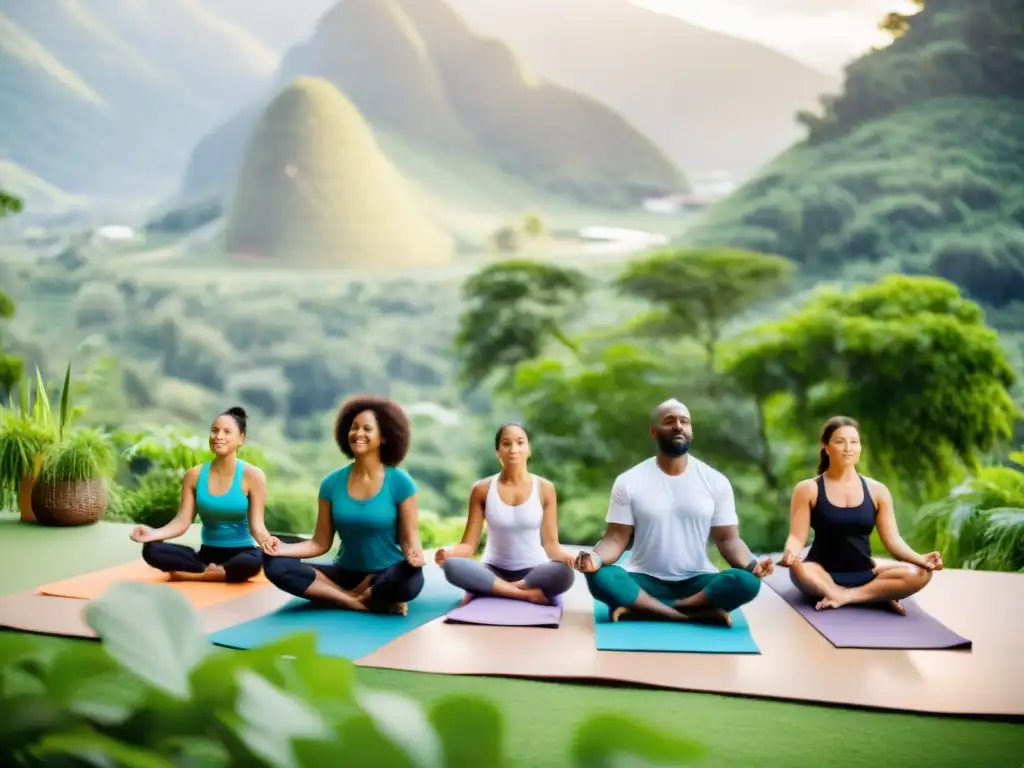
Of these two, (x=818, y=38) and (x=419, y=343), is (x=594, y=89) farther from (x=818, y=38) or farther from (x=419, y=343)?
(x=419, y=343)

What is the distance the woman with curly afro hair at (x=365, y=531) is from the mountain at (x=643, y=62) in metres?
5.96

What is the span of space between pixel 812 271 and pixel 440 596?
5159 mm

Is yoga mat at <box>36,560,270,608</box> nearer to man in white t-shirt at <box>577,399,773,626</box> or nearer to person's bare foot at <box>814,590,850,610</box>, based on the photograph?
man in white t-shirt at <box>577,399,773,626</box>

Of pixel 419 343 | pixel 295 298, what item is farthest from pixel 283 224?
pixel 419 343

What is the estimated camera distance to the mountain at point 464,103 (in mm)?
10227

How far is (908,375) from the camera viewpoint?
25.1 ft

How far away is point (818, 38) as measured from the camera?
939cm

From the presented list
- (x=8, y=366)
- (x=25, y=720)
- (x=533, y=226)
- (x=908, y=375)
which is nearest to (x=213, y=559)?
(x=908, y=375)

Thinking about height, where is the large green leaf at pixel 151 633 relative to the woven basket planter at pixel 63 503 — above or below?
above

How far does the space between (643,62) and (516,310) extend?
281cm

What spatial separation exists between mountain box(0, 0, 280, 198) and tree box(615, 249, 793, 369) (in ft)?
14.7

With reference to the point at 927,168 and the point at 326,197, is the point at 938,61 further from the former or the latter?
the point at 326,197

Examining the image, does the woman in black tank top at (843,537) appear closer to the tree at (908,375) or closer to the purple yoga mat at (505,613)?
the purple yoga mat at (505,613)

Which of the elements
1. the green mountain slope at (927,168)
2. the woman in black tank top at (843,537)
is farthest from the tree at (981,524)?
the green mountain slope at (927,168)
